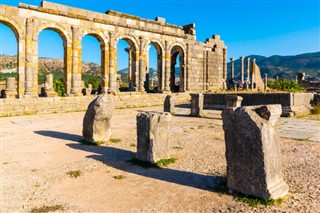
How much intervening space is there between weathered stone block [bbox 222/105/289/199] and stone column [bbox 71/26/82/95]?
1372 cm

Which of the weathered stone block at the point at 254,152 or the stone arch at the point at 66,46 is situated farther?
the stone arch at the point at 66,46

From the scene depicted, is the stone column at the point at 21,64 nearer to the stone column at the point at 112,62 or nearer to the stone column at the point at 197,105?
the stone column at the point at 112,62

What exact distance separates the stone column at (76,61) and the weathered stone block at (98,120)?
980 centimetres

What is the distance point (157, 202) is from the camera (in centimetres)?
324

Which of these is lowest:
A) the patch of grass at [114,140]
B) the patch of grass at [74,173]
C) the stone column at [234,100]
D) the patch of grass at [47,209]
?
the patch of grass at [47,209]

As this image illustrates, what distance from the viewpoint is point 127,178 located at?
13.5 ft

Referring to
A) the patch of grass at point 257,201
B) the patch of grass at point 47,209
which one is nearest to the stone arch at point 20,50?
the patch of grass at point 47,209

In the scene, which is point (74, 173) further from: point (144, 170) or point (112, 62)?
point (112, 62)

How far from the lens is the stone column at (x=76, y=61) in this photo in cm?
1570

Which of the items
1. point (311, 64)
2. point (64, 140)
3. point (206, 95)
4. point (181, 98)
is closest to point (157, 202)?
point (64, 140)

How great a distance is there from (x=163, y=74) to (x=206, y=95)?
212 inches

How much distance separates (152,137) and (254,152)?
6.85ft

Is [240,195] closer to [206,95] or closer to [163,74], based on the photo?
[206,95]

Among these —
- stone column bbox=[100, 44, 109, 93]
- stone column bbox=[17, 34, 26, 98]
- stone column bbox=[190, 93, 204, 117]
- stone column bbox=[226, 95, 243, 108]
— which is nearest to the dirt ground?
stone column bbox=[226, 95, 243, 108]
